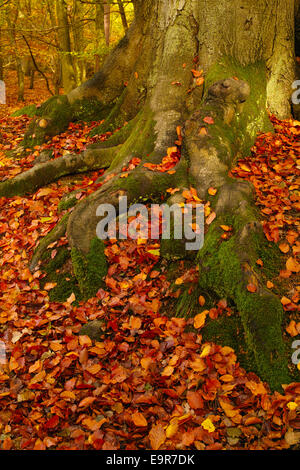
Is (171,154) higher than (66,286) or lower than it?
higher

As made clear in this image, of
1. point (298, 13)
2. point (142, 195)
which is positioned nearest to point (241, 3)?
point (298, 13)

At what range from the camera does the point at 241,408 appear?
107 inches

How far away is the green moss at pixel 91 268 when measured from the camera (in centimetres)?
403

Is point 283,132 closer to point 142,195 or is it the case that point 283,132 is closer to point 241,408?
point 142,195

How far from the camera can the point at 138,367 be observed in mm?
3162

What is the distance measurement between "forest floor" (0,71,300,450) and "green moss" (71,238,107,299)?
0.10 meters

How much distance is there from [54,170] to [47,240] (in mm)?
1795

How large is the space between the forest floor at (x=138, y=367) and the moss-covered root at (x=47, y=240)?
0.12 m

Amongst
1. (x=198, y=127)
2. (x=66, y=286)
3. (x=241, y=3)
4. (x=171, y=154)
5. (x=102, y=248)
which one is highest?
(x=241, y=3)

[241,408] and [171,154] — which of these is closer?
[241,408]

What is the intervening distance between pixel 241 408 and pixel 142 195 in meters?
2.54

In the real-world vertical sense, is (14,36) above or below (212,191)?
above

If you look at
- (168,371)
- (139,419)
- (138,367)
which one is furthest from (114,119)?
(139,419)

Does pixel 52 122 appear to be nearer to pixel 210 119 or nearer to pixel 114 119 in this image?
pixel 114 119
